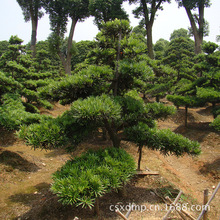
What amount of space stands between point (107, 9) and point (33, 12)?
8.73 meters

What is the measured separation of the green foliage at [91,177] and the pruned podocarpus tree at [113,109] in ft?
0.16

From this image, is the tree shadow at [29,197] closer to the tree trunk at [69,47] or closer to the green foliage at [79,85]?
the green foliage at [79,85]

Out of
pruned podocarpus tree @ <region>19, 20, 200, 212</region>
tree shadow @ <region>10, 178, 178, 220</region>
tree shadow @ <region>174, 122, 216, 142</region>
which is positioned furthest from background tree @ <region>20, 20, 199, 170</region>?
tree shadow @ <region>174, 122, 216, 142</region>

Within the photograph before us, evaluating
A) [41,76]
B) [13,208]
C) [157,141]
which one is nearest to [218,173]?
[157,141]

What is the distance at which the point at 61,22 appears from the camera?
734 inches

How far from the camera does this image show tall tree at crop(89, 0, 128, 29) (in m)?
14.9

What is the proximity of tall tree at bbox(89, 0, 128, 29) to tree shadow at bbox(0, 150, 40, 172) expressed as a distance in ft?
40.1

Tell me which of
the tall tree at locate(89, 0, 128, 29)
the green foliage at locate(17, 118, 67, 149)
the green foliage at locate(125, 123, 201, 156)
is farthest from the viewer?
the tall tree at locate(89, 0, 128, 29)

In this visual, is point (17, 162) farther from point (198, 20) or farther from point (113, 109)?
point (198, 20)

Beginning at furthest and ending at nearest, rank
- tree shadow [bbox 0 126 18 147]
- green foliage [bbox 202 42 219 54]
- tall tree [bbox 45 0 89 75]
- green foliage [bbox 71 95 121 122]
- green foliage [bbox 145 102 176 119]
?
1. tall tree [bbox 45 0 89 75]
2. green foliage [bbox 202 42 219 54]
3. tree shadow [bbox 0 126 18 147]
4. green foliage [bbox 145 102 176 119]
5. green foliage [bbox 71 95 121 122]

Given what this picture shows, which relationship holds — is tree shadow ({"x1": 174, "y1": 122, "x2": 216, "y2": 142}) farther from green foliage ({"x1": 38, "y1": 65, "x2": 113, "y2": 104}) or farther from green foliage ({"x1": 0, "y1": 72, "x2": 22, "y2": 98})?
green foliage ({"x1": 0, "y1": 72, "x2": 22, "y2": 98})

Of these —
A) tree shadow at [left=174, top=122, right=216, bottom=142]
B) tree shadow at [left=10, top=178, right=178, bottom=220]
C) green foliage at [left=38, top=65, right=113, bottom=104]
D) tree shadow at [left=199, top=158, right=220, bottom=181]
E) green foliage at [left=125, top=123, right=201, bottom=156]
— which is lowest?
tree shadow at [left=199, top=158, right=220, bottom=181]

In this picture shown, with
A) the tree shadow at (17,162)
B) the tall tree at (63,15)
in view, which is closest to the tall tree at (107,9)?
the tall tree at (63,15)

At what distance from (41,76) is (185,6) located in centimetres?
Result: 1376
